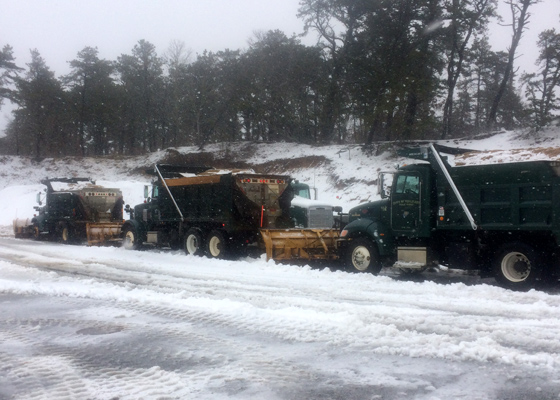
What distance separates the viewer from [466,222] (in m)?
11.6

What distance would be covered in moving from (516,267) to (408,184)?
325 centimetres

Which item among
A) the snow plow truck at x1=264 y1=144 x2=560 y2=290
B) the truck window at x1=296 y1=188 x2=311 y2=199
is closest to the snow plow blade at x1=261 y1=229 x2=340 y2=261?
the snow plow truck at x1=264 y1=144 x2=560 y2=290

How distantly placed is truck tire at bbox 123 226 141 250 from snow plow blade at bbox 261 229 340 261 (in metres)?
7.46

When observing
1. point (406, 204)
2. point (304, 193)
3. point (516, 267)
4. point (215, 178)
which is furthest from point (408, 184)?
point (304, 193)

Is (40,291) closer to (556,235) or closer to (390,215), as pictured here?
(390,215)

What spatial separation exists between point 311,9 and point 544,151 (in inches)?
1245

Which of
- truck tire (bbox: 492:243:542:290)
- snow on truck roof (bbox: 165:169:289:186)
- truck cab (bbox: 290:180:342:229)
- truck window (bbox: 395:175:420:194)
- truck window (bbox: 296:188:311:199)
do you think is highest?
snow on truck roof (bbox: 165:169:289:186)

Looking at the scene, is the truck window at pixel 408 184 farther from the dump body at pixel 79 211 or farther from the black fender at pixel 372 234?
the dump body at pixel 79 211

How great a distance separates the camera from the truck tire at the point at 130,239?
67.1ft

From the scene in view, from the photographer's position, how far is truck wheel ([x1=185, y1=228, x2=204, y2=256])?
17.3m

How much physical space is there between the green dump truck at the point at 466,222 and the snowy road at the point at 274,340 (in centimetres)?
96

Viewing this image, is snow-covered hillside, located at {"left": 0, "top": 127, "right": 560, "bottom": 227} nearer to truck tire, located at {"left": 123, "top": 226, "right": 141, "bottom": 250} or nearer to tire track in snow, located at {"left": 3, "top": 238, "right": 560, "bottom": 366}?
tire track in snow, located at {"left": 3, "top": 238, "right": 560, "bottom": 366}

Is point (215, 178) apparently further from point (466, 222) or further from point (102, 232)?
point (102, 232)

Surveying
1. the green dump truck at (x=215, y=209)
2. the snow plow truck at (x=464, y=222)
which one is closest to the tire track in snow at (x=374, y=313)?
the snow plow truck at (x=464, y=222)
